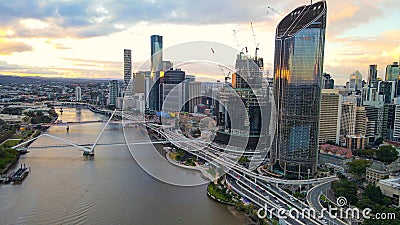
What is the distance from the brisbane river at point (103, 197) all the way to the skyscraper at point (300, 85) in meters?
1.59

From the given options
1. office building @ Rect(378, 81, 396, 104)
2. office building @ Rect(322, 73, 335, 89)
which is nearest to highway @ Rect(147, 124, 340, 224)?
office building @ Rect(322, 73, 335, 89)

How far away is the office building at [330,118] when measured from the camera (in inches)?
306

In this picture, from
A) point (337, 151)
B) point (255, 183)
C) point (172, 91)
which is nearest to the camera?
point (255, 183)

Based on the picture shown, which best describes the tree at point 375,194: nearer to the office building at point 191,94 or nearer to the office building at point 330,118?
the office building at point 330,118

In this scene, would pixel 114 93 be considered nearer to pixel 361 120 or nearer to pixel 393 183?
pixel 361 120

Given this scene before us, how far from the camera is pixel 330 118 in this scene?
308 inches

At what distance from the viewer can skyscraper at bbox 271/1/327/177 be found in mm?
5035

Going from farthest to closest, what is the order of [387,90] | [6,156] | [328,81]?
[328,81] → [387,90] → [6,156]

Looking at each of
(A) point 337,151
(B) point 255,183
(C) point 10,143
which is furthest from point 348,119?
(C) point 10,143

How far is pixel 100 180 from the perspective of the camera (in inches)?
185

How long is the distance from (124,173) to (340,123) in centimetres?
569

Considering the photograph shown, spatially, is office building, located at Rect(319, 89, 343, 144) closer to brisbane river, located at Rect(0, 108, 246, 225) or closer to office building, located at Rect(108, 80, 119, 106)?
brisbane river, located at Rect(0, 108, 246, 225)

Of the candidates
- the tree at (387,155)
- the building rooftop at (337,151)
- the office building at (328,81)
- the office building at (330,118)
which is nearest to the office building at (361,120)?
the office building at (330,118)

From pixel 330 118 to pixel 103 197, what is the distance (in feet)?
19.2
